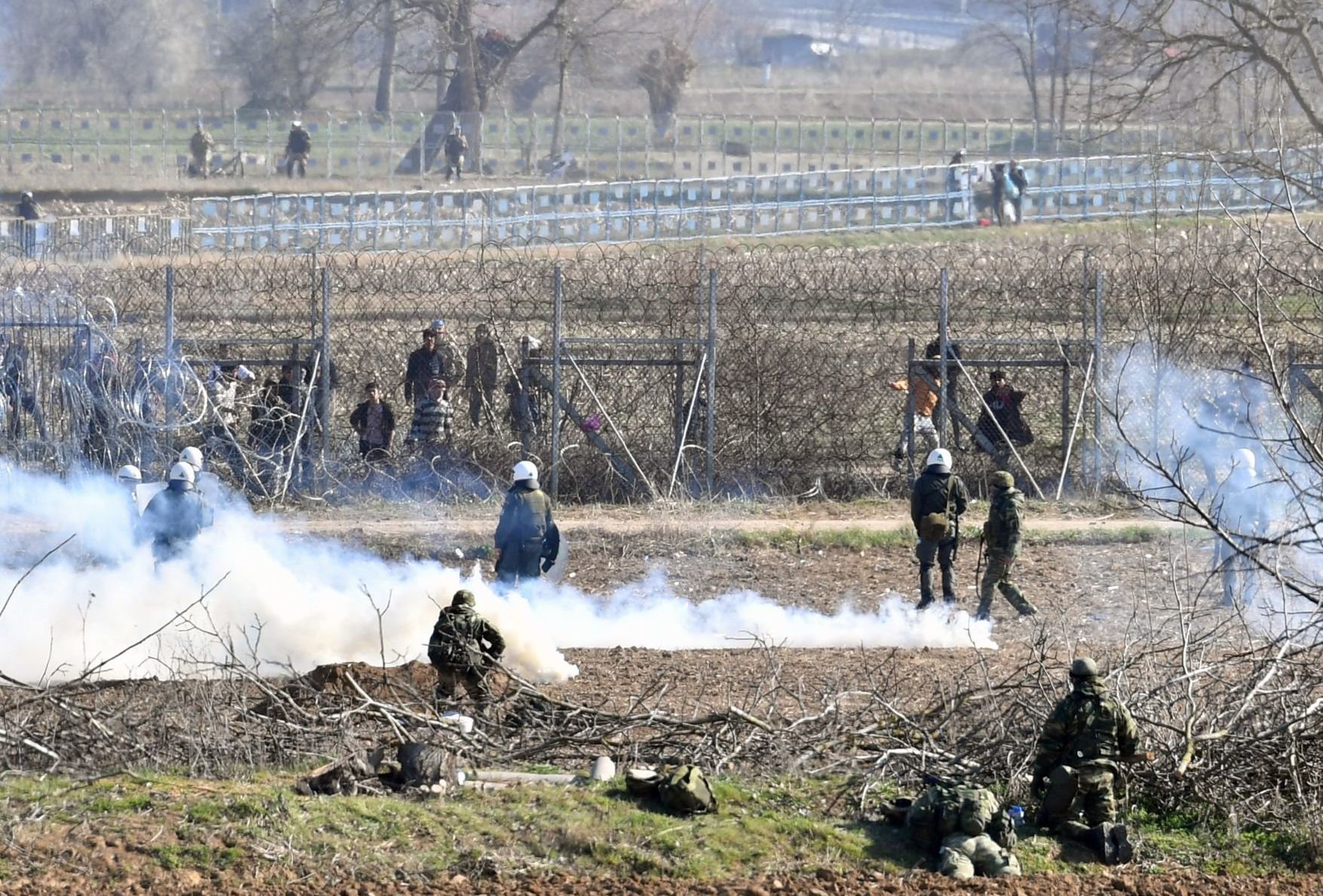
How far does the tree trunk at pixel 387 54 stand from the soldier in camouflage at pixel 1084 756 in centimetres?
3756

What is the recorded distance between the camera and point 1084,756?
8.14 metres

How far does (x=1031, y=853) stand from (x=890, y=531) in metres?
7.82

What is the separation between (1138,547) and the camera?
15.5 metres

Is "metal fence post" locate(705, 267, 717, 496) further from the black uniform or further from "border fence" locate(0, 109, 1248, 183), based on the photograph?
"border fence" locate(0, 109, 1248, 183)

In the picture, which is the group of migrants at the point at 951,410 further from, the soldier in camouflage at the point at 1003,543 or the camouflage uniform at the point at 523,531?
the camouflage uniform at the point at 523,531

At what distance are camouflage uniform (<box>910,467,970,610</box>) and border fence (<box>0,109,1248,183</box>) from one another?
2728 cm

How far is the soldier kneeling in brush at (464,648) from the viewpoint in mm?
9539

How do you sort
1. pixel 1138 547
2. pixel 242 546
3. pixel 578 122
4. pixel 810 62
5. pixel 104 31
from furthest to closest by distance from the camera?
1. pixel 810 62
2. pixel 104 31
3. pixel 578 122
4. pixel 1138 547
5. pixel 242 546

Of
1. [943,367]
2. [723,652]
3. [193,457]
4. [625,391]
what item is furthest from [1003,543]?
[193,457]

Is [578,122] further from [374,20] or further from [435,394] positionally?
[435,394]

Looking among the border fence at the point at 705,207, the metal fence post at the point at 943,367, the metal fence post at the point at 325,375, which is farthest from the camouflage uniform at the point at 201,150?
the metal fence post at the point at 943,367

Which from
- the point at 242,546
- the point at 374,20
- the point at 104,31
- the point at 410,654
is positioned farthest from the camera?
the point at 104,31

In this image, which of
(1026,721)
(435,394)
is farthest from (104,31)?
(1026,721)

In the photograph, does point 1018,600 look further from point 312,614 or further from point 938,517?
point 312,614
